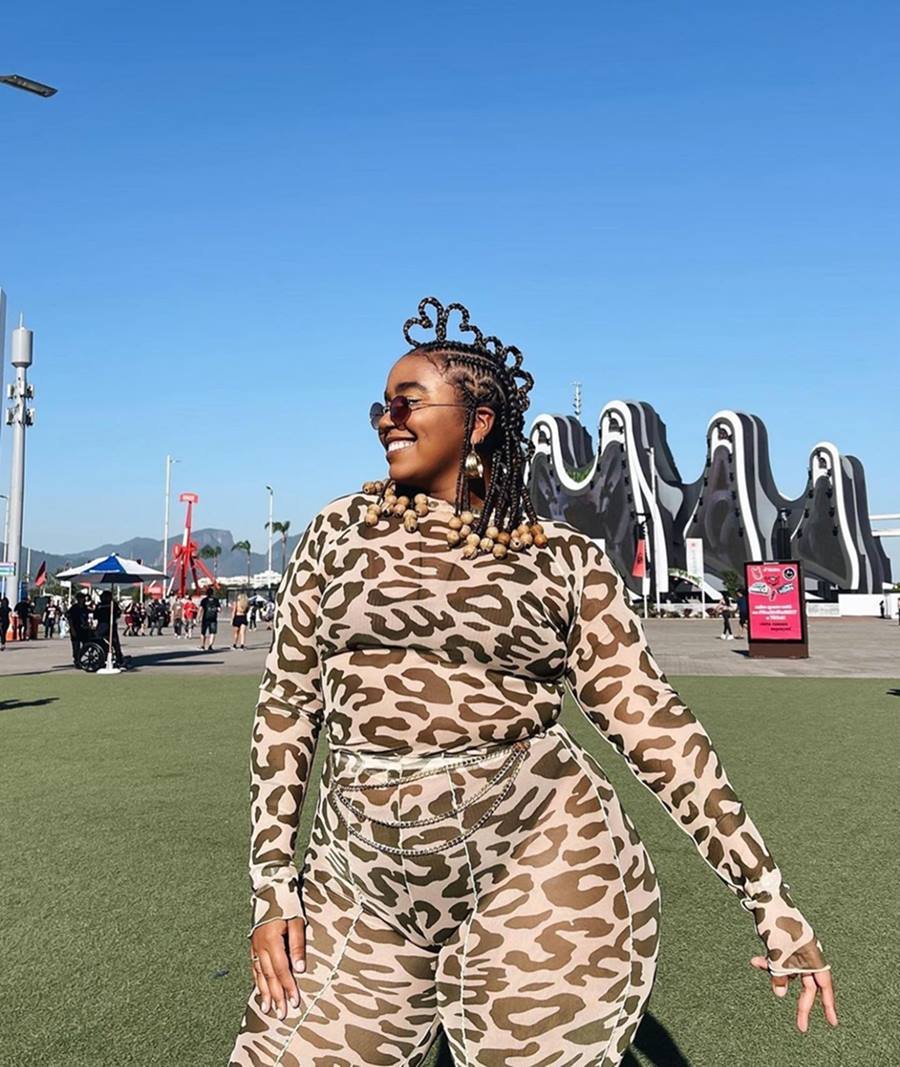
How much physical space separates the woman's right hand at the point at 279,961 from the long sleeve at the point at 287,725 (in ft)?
0.19

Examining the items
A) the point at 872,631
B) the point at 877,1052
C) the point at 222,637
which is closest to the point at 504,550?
the point at 877,1052

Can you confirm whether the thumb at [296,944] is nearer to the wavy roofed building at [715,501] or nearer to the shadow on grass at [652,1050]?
the shadow on grass at [652,1050]

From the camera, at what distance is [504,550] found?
5.45 feet

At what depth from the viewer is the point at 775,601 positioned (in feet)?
67.6

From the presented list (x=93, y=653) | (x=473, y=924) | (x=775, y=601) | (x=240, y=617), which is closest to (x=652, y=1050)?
(x=473, y=924)

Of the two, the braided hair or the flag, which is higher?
the flag

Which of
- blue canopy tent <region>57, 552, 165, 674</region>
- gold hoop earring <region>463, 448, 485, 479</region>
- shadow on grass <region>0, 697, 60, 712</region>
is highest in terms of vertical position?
blue canopy tent <region>57, 552, 165, 674</region>

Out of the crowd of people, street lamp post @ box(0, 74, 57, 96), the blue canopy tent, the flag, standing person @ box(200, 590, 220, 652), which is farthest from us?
the flag

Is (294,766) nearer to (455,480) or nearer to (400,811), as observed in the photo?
(400,811)

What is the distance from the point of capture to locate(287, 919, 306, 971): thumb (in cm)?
164

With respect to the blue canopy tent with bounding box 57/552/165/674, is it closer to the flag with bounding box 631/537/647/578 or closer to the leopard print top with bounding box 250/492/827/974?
the leopard print top with bounding box 250/492/827/974

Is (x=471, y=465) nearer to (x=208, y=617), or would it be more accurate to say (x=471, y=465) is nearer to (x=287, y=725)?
(x=287, y=725)

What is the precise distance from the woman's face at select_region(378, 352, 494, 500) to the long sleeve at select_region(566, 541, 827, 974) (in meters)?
0.29

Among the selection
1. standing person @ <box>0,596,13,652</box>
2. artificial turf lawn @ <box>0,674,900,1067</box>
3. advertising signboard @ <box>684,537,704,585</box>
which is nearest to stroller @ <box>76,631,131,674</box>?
artificial turf lawn @ <box>0,674,900,1067</box>
